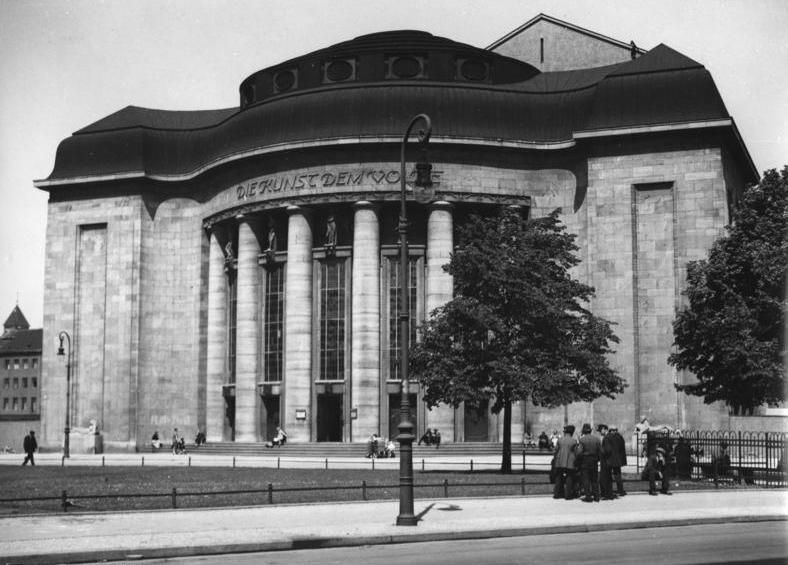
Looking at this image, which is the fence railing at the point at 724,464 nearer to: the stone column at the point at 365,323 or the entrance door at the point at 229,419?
the stone column at the point at 365,323

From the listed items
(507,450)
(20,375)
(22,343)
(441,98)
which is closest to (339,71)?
(441,98)

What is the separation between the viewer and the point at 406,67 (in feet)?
235

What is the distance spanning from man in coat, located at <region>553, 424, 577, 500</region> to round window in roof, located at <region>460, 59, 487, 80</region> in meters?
45.3

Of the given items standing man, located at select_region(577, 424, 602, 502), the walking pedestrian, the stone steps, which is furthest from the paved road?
the stone steps

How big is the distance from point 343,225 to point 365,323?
6.84 m

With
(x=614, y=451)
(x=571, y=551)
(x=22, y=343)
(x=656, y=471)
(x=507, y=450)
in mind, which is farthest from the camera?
(x=22, y=343)

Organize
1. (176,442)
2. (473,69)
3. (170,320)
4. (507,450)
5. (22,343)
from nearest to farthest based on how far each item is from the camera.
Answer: (507,450) → (176,442) → (473,69) → (170,320) → (22,343)

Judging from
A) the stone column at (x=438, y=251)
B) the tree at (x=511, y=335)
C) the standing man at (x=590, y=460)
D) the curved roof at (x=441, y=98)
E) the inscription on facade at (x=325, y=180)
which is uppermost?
the curved roof at (x=441, y=98)

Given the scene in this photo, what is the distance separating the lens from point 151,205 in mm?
78500

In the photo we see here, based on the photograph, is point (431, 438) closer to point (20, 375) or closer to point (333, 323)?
point (333, 323)

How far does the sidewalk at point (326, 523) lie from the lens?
19641 mm

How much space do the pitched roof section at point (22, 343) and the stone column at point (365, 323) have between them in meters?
111

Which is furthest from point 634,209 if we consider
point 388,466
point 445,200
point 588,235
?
point 388,466

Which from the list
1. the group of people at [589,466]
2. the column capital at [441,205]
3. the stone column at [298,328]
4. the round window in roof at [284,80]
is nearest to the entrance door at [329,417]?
the stone column at [298,328]
